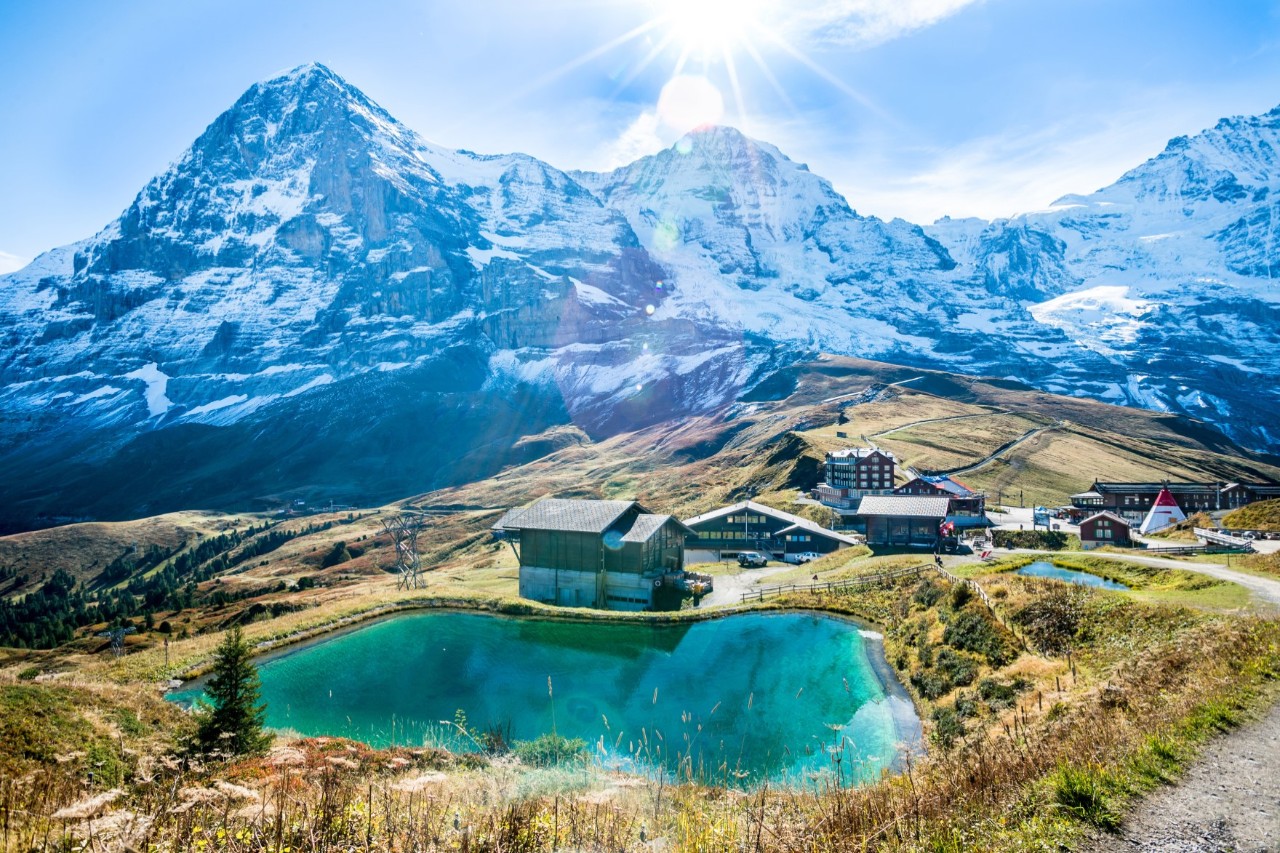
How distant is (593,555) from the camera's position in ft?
155

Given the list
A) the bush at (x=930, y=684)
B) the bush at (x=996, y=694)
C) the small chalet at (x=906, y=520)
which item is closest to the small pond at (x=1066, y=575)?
the bush at (x=930, y=684)

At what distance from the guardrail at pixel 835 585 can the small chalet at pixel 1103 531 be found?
21208 mm

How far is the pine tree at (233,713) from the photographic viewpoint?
16.3 metres

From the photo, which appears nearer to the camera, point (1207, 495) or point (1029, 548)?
point (1029, 548)

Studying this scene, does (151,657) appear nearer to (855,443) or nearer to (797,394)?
(855,443)

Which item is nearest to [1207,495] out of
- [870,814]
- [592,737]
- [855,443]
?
[855,443]

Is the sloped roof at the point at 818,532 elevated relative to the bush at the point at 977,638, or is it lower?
lower

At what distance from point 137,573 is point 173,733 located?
13131 centimetres

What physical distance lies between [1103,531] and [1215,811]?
186ft

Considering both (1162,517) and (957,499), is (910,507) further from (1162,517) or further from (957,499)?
(1162,517)

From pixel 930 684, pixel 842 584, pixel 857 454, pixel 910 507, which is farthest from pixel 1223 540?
pixel 857 454

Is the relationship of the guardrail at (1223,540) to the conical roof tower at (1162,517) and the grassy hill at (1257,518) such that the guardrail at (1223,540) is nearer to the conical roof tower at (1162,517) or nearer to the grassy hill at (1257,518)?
the grassy hill at (1257,518)

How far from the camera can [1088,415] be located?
15750cm

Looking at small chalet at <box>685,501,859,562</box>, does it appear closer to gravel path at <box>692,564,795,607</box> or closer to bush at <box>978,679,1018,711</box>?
gravel path at <box>692,564,795,607</box>
